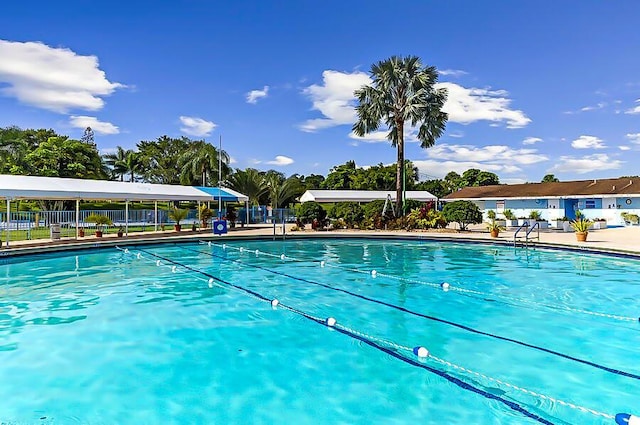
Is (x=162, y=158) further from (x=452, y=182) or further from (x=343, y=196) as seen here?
(x=452, y=182)

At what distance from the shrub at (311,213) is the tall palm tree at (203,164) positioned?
49.0 feet

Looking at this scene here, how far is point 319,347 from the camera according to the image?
6422mm

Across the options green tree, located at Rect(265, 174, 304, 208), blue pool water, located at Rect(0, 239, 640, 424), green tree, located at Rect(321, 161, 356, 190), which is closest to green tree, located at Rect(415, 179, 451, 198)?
→ green tree, located at Rect(321, 161, 356, 190)

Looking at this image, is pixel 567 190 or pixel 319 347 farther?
pixel 567 190

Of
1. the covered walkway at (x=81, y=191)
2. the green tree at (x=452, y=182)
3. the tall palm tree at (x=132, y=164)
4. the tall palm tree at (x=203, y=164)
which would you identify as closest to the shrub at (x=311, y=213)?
the covered walkway at (x=81, y=191)

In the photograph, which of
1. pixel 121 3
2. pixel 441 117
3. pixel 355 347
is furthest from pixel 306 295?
pixel 441 117

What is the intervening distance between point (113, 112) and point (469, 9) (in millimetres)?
24407

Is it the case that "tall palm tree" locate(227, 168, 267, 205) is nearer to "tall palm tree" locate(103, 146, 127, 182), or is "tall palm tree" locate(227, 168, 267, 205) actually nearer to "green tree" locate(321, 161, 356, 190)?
"green tree" locate(321, 161, 356, 190)

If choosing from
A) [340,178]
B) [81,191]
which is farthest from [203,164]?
[81,191]

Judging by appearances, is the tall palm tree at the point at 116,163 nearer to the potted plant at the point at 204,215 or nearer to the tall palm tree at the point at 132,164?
the tall palm tree at the point at 132,164

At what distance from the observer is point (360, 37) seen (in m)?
21.1

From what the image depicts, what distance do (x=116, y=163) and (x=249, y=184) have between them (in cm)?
1787

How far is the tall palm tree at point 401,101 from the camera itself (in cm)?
2509

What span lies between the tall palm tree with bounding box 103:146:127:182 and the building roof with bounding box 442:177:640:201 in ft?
112
